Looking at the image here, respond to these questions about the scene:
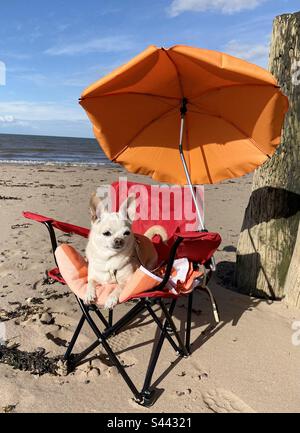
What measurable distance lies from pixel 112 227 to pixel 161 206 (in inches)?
Answer: 42.5

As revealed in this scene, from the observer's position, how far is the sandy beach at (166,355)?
2.70 meters

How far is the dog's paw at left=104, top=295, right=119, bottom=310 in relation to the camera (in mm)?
2791

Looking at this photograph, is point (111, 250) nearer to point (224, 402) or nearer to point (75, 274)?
point (75, 274)

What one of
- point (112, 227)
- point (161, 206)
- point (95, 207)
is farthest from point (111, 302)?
point (161, 206)

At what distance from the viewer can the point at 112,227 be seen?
328 cm

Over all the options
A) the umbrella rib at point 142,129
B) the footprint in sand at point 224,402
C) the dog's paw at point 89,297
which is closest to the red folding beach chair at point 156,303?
the dog's paw at point 89,297

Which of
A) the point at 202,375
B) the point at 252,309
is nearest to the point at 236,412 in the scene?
the point at 202,375

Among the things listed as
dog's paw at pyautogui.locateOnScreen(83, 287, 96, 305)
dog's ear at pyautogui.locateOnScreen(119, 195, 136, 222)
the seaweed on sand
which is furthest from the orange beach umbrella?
the seaweed on sand

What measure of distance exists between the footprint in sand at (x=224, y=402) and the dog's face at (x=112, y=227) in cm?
127

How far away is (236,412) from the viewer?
103 inches

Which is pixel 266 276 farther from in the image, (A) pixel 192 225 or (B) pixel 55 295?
(B) pixel 55 295
